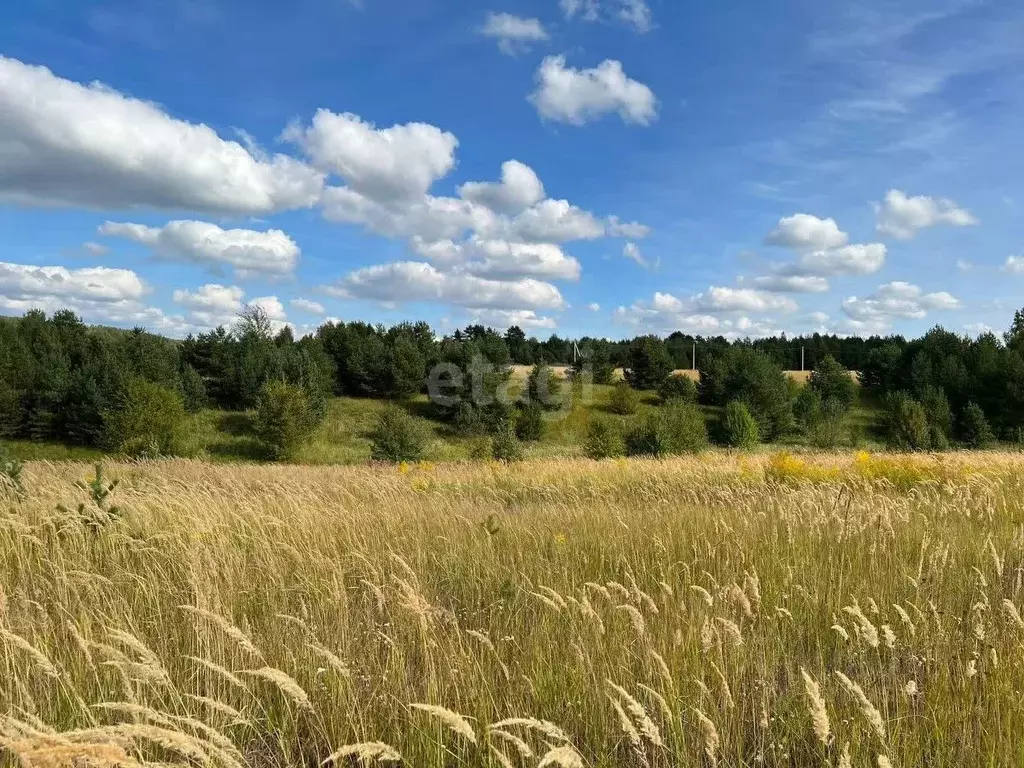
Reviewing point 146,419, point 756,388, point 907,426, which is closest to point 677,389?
point 756,388

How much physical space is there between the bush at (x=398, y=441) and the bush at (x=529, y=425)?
27.1ft

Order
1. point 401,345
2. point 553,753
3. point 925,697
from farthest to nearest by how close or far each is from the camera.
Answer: point 401,345 → point 925,697 → point 553,753

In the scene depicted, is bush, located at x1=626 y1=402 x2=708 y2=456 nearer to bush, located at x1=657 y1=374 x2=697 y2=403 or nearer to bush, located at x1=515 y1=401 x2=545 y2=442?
bush, located at x1=515 y1=401 x2=545 y2=442

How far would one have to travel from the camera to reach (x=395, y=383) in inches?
1715

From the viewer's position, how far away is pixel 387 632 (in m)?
2.87

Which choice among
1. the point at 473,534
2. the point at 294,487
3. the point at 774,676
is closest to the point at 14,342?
the point at 294,487

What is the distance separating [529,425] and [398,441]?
34.3 feet

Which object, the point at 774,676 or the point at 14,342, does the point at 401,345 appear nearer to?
the point at 14,342

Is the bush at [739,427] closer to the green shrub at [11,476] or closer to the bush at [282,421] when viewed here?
the bush at [282,421]

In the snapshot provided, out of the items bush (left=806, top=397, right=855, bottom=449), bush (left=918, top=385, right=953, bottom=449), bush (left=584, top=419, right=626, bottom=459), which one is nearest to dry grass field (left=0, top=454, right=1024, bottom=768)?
bush (left=584, top=419, right=626, bottom=459)

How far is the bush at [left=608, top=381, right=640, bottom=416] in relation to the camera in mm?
45031

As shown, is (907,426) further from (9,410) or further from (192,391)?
(9,410)

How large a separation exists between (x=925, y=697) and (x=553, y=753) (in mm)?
1877

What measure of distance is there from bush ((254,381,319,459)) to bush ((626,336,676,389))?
1142 inches
